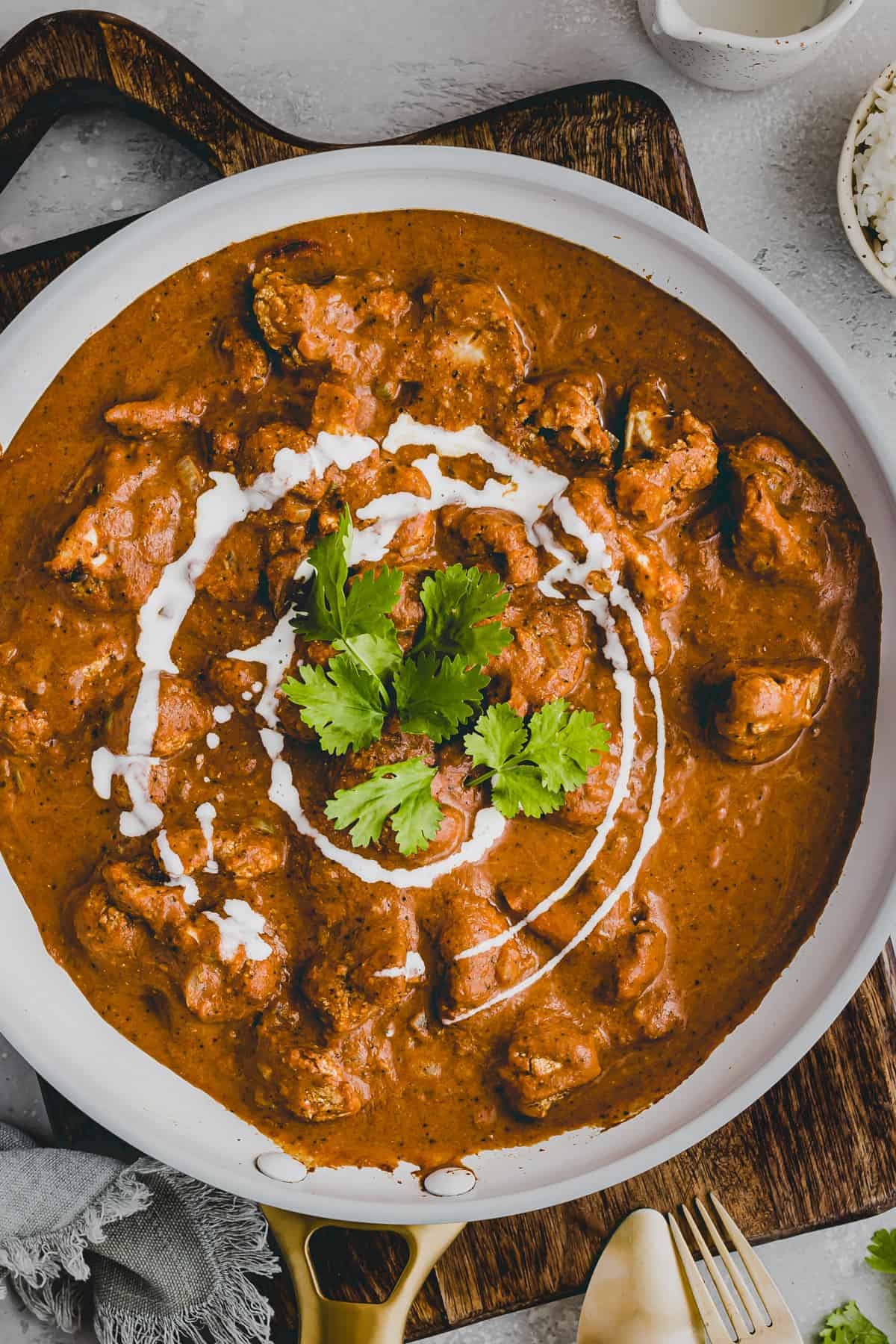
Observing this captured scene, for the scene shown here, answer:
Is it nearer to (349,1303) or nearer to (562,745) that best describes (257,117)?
(562,745)

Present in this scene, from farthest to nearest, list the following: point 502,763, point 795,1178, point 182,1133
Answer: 1. point 795,1178
2. point 182,1133
3. point 502,763

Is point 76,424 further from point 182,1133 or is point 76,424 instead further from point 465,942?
point 182,1133

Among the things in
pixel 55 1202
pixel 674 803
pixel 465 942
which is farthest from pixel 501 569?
pixel 55 1202

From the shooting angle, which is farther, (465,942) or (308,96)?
(308,96)

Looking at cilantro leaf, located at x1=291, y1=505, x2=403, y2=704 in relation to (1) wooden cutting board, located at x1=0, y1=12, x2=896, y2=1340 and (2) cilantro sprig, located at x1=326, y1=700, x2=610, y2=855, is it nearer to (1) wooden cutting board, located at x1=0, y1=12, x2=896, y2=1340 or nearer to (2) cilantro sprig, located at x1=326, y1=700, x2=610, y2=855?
(2) cilantro sprig, located at x1=326, y1=700, x2=610, y2=855

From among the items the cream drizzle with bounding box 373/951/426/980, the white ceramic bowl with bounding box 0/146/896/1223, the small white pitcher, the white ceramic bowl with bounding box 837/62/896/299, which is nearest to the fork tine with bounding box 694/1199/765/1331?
the white ceramic bowl with bounding box 0/146/896/1223

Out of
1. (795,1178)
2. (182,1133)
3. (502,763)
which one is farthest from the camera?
(795,1178)

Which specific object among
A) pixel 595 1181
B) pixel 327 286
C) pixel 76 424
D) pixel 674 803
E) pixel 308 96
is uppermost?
pixel 308 96

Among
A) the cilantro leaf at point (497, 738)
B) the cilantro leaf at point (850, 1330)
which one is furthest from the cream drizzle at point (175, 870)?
the cilantro leaf at point (850, 1330)
